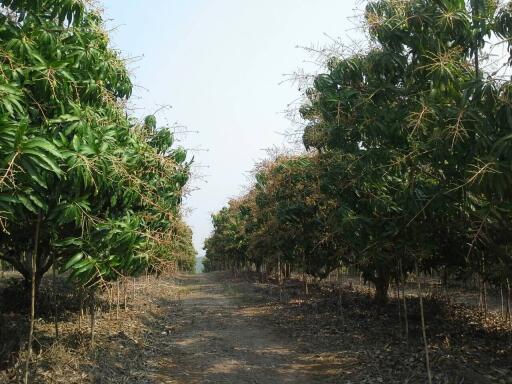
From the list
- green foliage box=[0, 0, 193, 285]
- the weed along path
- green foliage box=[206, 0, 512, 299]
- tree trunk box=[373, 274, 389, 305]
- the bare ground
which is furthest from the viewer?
tree trunk box=[373, 274, 389, 305]

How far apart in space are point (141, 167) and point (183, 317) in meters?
9.95

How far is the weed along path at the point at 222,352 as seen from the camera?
7824 mm

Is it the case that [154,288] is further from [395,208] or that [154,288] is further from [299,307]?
[395,208]

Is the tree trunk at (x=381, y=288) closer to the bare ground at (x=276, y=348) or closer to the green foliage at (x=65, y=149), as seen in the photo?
the bare ground at (x=276, y=348)

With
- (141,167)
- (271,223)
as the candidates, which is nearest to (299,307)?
(271,223)

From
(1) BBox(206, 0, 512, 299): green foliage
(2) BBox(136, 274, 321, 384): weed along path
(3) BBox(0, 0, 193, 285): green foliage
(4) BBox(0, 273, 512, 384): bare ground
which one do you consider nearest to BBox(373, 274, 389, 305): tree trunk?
(4) BBox(0, 273, 512, 384): bare ground

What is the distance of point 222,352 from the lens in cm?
960

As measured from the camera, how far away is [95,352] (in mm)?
Answer: 8031

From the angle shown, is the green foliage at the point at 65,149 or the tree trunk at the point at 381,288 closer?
the green foliage at the point at 65,149

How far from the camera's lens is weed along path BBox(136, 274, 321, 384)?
25.7 ft

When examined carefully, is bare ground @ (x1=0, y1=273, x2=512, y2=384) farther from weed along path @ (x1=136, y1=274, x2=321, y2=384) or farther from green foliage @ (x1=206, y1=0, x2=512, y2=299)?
green foliage @ (x1=206, y1=0, x2=512, y2=299)

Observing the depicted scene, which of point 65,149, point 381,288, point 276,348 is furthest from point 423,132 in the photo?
point 381,288

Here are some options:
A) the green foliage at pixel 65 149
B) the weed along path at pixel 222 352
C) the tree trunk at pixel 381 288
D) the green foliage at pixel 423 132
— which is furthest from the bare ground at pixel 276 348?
the green foliage at pixel 65 149

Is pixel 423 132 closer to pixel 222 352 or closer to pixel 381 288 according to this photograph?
pixel 222 352
